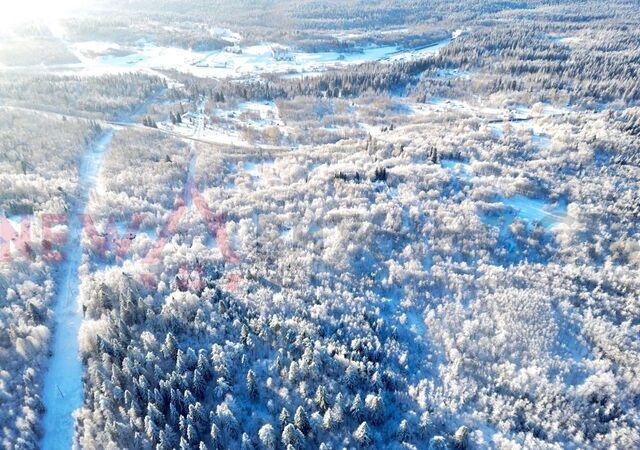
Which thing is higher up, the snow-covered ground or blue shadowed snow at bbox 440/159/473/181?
the snow-covered ground

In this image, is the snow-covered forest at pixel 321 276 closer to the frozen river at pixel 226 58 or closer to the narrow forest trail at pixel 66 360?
the narrow forest trail at pixel 66 360

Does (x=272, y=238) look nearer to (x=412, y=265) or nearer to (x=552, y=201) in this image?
(x=412, y=265)

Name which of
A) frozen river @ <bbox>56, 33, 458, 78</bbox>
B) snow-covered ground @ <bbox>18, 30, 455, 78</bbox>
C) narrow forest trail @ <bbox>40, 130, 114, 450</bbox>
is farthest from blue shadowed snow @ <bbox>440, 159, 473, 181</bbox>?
→ frozen river @ <bbox>56, 33, 458, 78</bbox>

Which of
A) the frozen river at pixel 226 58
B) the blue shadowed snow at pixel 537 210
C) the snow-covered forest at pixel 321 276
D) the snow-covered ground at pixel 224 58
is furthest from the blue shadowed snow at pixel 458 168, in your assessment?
the frozen river at pixel 226 58

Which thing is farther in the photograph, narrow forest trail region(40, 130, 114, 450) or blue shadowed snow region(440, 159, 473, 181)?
blue shadowed snow region(440, 159, 473, 181)

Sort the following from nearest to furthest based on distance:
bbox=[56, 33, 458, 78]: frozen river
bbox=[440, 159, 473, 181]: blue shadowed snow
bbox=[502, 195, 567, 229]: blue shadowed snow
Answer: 1. bbox=[502, 195, 567, 229]: blue shadowed snow
2. bbox=[440, 159, 473, 181]: blue shadowed snow
3. bbox=[56, 33, 458, 78]: frozen river

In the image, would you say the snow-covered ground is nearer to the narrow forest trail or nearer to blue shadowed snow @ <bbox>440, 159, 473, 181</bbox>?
blue shadowed snow @ <bbox>440, 159, 473, 181</bbox>

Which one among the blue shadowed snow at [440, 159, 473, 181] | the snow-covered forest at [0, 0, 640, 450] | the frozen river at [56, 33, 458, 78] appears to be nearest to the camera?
the snow-covered forest at [0, 0, 640, 450]
